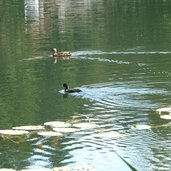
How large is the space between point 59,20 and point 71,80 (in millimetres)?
31669

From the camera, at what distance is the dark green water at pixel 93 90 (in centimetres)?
1551

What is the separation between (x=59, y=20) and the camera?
57.5 m

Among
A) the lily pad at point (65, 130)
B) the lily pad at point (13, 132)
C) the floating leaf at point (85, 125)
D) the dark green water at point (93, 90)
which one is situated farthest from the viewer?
the floating leaf at point (85, 125)

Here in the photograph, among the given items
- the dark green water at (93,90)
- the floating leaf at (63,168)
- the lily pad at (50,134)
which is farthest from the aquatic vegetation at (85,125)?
the floating leaf at (63,168)

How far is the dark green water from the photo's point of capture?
15508mm

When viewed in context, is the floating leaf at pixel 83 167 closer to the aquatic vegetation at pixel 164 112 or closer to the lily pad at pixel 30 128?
the lily pad at pixel 30 128

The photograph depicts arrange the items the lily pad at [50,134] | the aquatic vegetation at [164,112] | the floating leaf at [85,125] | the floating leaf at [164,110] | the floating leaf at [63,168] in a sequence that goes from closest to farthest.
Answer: the floating leaf at [63,168] < the lily pad at [50,134] < the floating leaf at [85,125] < the aquatic vegetation at [164,112] < the floating leaf at [164,110]

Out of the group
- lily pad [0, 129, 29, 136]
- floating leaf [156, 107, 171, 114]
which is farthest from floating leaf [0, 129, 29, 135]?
floating leaf [156, 107, 171, 114]

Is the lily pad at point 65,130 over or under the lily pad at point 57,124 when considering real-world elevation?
under

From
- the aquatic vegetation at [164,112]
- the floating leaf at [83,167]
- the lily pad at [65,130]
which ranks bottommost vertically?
the floating leaf at [83,167]

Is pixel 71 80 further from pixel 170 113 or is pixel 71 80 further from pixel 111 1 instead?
pixel 111 1

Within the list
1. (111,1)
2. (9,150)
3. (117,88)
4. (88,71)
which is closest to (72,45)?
(88,71)

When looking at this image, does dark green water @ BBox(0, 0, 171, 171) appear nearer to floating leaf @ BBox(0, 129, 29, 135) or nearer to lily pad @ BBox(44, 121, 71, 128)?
floating leaf @ BBox(0, 129, 29, 135)

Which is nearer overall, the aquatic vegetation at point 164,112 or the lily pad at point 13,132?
the lily pad at point 13,132
